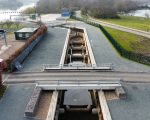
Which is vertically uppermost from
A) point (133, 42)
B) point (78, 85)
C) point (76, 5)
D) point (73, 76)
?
point (78, 85)

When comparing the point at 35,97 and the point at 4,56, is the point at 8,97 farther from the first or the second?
the point at 4,56

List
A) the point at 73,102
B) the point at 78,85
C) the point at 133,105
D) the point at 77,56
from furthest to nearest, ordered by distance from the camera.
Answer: the point at 77,56, the point at 73,102, the point at 78,85, the point at 133,105

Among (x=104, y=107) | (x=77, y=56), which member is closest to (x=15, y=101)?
(x=104, y=107)

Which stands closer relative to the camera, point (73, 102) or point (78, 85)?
point (78, 85)

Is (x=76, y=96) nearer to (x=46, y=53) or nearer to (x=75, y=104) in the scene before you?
(x=75, y=104)

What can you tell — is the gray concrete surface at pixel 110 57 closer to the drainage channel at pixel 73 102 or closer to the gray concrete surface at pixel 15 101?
the drainage channel at pixel 73 102
